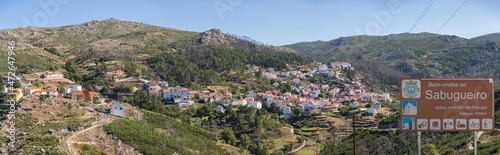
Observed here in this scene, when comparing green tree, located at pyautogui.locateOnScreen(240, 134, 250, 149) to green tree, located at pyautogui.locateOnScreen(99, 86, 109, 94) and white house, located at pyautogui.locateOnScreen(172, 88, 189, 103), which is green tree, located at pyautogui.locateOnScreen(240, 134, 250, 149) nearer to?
white house, located at pyautogui.locateOnScreen(172, 88, 189, 103)

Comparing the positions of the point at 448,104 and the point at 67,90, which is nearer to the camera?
the point at 448,104

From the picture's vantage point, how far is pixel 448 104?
1666 centimetres

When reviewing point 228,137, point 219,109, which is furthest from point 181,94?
point 228,137

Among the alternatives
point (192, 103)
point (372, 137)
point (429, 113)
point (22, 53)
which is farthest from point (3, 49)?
point (429, 113)

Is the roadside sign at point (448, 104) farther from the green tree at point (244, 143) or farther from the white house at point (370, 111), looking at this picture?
the white house at point (370, 111)

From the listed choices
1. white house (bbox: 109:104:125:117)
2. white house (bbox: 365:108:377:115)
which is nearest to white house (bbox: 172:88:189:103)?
white house (bbox: 109:104:125:117)

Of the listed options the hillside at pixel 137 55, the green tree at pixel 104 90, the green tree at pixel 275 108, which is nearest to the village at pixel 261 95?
the green tree at pixel 104 90

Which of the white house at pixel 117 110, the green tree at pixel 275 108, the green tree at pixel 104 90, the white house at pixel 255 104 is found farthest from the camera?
the white house at pixel 255 104

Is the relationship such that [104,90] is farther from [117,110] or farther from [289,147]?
[289,147]

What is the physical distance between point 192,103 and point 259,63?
203 feet

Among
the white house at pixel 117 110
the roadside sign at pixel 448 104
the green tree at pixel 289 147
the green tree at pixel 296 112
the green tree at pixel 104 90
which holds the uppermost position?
the roadside sign at pixel 448 104

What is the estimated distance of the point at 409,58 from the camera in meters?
188

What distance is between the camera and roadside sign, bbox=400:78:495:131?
16406 mm

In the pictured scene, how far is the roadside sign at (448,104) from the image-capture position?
16406 mm
